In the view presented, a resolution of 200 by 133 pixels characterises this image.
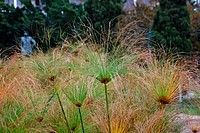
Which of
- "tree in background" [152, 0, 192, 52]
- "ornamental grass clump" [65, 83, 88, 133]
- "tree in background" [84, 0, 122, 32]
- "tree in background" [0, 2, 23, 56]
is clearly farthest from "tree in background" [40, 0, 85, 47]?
"ornamental grass clump" [65, 83, 88, 133]

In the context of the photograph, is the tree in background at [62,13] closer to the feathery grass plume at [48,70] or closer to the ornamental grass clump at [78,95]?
the feathery grass plume at [48,70]

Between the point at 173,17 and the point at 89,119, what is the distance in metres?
7.57

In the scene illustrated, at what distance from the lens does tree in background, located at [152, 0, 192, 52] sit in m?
9.14

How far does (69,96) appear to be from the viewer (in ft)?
6.56

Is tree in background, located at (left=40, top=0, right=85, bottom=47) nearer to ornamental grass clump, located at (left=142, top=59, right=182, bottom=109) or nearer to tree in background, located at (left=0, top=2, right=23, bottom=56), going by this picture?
A: tree in background, located at (left=0, top=2, right=23, bottom=56)

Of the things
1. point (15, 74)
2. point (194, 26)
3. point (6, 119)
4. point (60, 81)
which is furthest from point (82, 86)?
point (194, 26)

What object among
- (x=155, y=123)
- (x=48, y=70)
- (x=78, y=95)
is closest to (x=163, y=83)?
(x=155, y=123)

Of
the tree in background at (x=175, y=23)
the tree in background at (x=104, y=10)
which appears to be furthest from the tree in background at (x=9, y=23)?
the tree in background at (x=175, y=23)

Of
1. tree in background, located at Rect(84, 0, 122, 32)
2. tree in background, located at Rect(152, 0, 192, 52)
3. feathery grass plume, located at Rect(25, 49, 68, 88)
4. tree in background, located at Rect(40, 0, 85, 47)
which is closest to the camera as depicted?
feathery grass plume, located at Rect(25, 49, 68, 88)

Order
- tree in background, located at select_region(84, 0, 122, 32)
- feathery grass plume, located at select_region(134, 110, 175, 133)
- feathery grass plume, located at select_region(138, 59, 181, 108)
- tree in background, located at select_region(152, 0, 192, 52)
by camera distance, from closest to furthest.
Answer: feathery grass plume, located at select_region(134, 110, 175, 133), feathery grass plume, located at select_region(138, 59, 181, 108), tree in background, located at select_region(152, 0, 192, 52), tree in background, located at select_region(84, 0, 122, 32)

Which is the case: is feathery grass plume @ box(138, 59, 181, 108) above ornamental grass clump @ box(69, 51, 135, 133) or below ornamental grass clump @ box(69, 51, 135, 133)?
below

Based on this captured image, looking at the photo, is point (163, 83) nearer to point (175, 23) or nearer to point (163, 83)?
point (163, 83)

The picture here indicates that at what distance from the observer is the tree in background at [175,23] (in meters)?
9.14

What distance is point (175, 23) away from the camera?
945 cm
